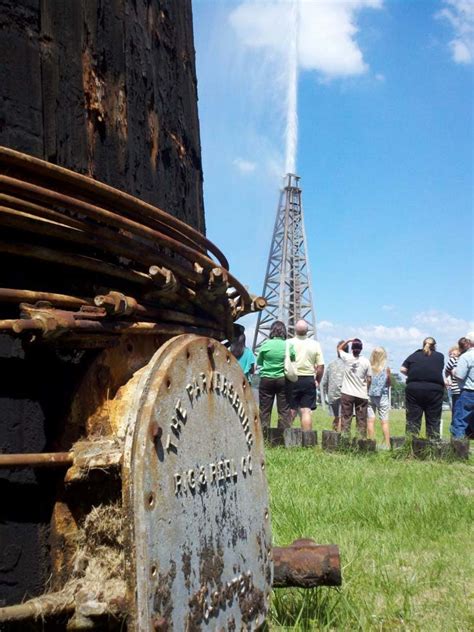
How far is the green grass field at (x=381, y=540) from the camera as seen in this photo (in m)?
2.73

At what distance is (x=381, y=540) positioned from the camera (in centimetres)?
411

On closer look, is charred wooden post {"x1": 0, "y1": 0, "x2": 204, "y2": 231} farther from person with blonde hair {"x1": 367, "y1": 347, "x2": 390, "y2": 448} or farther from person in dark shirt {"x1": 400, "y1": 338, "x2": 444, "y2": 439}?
person with blonde hair {"x1": 367, "y1": 347, "x2": 390, "y2": 448}

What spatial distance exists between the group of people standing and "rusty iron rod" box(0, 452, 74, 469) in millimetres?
7691

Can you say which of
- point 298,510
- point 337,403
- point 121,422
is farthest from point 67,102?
point 337,403

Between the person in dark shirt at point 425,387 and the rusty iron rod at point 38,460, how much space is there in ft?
29.1

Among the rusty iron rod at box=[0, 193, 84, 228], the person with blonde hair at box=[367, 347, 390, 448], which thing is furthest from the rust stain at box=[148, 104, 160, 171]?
the person with blonde hair at box=[367, 347, 390, 448]

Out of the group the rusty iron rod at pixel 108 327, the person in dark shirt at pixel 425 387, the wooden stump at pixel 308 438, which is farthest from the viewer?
the person in dark shirt at pixel 425 387

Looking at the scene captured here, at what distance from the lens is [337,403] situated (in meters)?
11.8

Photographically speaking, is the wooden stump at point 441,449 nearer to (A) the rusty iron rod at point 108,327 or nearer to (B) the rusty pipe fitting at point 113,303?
(A) the rusty iron rod at point 108,327

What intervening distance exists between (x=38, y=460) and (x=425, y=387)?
9002 mm

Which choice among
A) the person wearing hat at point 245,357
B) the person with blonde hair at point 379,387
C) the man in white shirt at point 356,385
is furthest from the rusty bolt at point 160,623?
the person with blonde hair at point 379,387

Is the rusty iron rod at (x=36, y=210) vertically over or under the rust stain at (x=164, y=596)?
over

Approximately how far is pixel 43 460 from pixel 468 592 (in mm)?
2438

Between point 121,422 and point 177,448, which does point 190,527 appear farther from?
point 121,422
